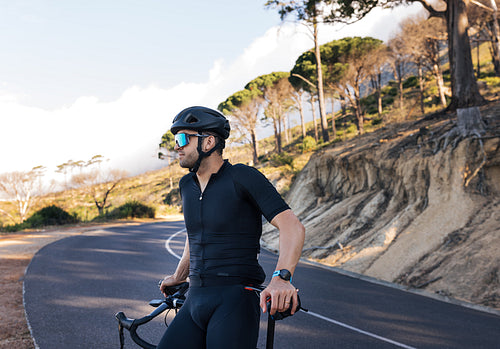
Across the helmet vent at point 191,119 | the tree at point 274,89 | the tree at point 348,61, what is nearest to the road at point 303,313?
the helmet vent at point 191,119

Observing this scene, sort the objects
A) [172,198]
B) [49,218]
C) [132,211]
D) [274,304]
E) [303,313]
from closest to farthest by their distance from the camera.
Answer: [274,304]
[303,313]
[49,218]
[132,211]
[172,198]

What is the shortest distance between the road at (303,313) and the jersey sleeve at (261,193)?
A: 3.37 metres

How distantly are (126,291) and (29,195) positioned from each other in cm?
5056

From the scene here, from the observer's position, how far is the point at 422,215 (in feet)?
34.2

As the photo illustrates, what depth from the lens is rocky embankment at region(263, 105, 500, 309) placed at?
8.01m

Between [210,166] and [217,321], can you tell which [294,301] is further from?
[210,166]

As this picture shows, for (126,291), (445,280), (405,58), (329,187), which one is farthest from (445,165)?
(405,58)

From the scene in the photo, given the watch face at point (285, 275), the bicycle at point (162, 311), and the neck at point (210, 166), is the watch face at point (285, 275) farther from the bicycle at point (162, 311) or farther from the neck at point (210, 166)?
the neck at point (210, 166)

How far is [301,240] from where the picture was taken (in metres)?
2.03

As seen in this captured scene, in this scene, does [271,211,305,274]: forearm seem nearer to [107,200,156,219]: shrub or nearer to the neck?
the neck

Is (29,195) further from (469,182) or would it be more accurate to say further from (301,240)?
(301,240)

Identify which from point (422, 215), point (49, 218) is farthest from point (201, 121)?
point (49, 218)

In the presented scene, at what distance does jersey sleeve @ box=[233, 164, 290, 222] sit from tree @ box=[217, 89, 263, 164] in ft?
168

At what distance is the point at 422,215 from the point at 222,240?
9.51 metres
